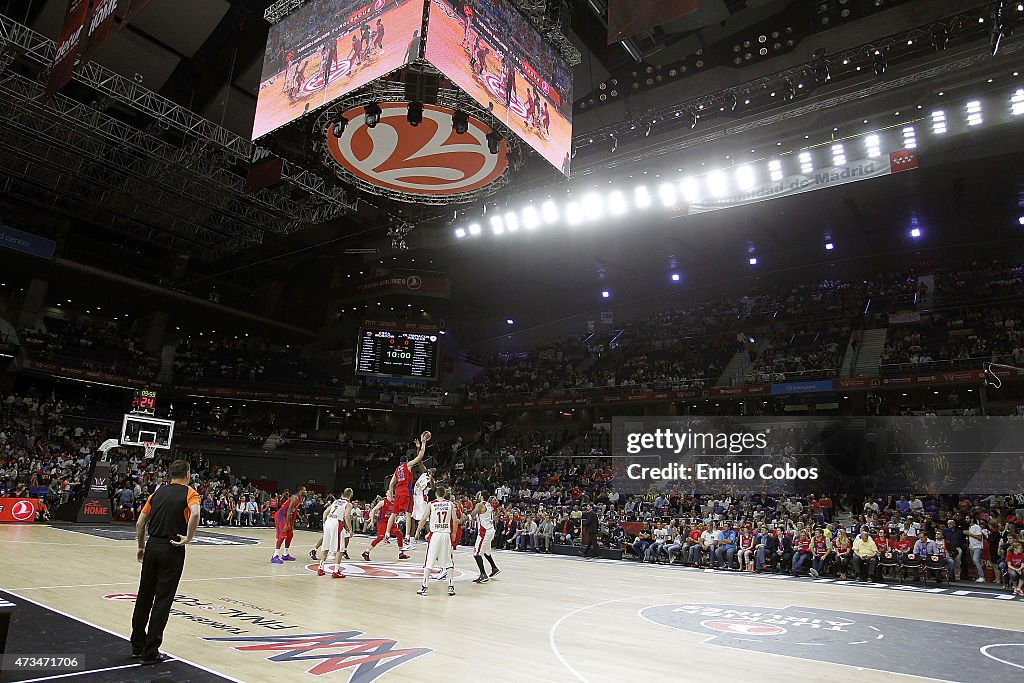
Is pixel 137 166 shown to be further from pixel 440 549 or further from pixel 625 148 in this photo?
pixel 440 549

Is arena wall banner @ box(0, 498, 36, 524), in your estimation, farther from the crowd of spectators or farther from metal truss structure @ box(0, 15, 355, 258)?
the crowd of spectators

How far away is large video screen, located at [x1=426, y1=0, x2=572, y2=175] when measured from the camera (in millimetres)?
8367

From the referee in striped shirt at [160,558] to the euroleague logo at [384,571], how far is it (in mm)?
5515

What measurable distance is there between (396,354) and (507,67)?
2190 cm

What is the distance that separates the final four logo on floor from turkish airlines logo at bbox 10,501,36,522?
15689 millimetres

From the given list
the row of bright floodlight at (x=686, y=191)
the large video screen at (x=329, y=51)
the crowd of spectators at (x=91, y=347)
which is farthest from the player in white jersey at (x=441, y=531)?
the crowd of spectators at (x=91, y=347)

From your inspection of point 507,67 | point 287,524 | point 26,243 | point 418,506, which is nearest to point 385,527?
point 418,506

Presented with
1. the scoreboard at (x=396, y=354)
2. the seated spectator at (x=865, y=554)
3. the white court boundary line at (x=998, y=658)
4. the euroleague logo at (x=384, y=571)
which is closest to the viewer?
the white court boundary line at (x=998, y=658)

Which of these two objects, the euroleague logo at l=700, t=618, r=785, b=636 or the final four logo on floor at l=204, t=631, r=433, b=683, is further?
the euroleague logo at l=700, t=618, r=785, b=636

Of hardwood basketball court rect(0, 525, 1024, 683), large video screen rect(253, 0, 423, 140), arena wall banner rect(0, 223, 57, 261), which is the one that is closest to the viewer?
hardwood basketball court rect(0, 525, 1024, 683)

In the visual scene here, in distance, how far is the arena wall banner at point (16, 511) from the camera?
1672 centimetres

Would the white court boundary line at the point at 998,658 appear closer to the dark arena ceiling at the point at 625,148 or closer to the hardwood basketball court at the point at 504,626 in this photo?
the hardwood basketball court at the point at 504,626

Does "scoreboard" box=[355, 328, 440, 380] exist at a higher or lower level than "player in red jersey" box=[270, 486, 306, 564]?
higher

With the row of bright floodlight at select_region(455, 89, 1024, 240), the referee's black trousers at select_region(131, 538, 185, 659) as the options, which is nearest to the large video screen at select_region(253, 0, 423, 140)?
the referee's black trousers at select_region(131, 538, 185, 659)
